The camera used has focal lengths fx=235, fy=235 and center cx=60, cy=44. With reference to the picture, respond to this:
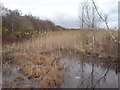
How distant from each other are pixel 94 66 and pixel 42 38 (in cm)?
654

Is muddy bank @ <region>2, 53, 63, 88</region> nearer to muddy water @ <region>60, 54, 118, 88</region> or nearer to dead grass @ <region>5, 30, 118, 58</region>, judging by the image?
muddy water @ <region>60, 54, 118, 88</region>

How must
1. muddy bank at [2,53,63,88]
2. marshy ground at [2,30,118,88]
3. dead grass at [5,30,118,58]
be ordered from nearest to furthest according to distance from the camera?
muddy bank at [2,53,63,88]
marshy ground at [2,30,118,88]
dead grass at [5,30,118,58]

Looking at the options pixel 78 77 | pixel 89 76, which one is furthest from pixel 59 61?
pixel 78 77

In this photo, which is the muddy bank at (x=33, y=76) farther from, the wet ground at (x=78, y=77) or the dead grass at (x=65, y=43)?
the dead grass at (x=65, y=43)

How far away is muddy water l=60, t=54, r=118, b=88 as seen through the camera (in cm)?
775

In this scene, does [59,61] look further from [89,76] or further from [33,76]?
[33,76]

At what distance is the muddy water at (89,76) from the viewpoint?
775 centimetres

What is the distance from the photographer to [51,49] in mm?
15445

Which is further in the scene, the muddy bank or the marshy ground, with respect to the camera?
the marshy ground

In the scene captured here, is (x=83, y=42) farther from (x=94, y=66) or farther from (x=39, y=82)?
(x=39, y=82)

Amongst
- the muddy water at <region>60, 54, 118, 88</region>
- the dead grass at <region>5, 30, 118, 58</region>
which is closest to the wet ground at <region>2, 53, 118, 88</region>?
the muddy water at <region>60, 54, 118, 88</region>

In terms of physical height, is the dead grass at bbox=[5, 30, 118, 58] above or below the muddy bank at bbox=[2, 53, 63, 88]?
above

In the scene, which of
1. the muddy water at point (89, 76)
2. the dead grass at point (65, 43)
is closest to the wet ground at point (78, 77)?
the muddy water at point (89, 76)

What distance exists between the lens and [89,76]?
356 inches
